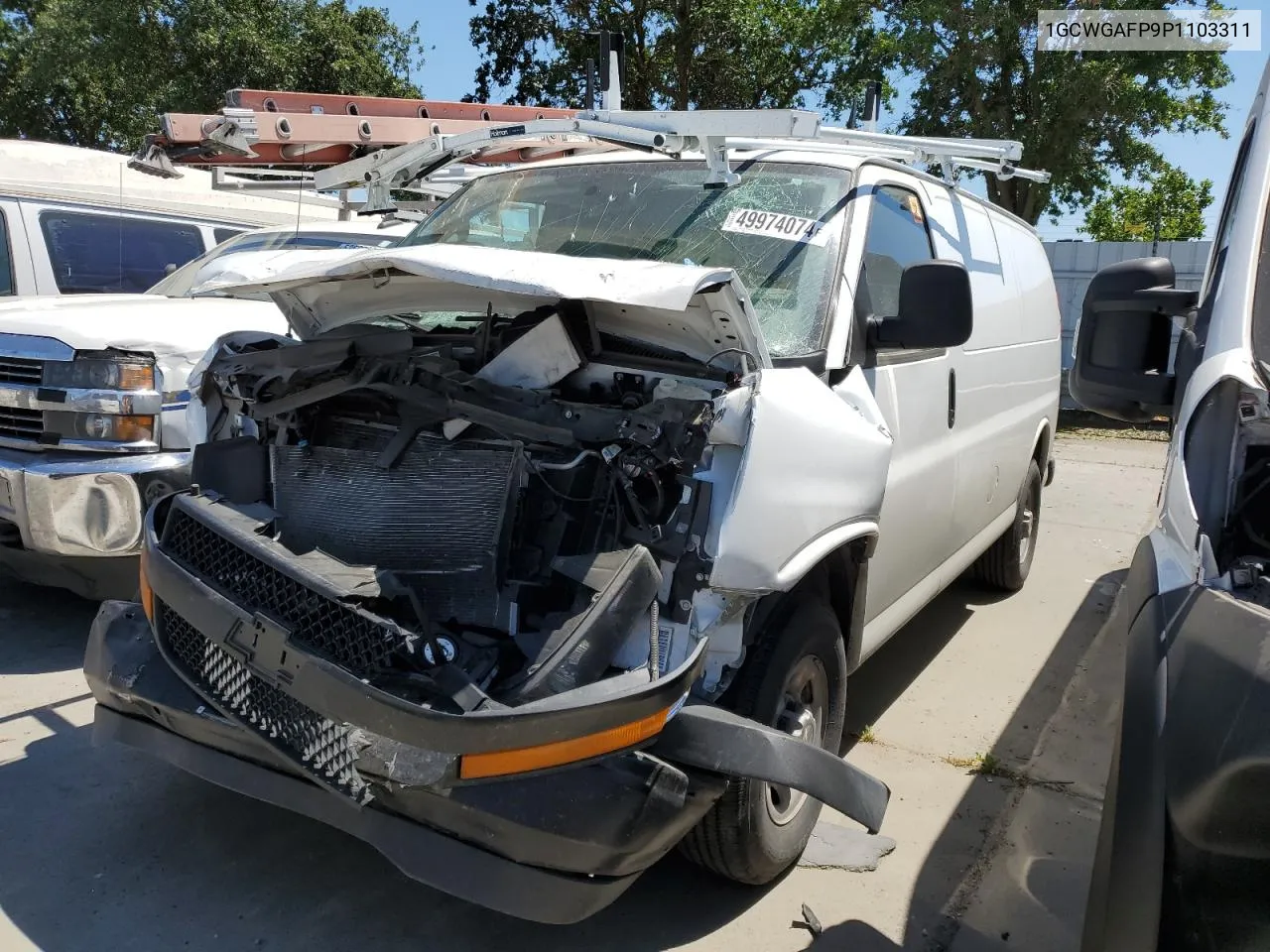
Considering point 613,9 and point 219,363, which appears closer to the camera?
point 219,363

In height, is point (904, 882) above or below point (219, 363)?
below

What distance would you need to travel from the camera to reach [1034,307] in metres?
5.66

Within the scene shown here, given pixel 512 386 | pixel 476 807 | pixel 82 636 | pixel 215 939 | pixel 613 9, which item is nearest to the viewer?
pixel 476 807

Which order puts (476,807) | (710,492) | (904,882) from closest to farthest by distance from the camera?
(476,807) < (710,492) < (904,882)

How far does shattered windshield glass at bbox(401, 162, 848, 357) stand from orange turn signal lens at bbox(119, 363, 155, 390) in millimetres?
1349

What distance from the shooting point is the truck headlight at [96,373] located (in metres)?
4.39

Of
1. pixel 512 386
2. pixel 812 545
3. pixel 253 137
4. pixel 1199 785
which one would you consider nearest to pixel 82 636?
pixel 253 137

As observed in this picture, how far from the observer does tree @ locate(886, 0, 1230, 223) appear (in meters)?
13.6

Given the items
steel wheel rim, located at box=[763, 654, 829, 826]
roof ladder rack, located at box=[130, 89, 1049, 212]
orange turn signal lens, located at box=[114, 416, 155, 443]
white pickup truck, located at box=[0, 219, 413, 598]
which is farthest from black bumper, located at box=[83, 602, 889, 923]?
orange turn signal lens, located at box=[114, 416, 155, 443]

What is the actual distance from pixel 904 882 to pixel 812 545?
4.11 ft

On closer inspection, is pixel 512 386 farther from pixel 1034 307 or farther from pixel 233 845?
pixel 1034 307

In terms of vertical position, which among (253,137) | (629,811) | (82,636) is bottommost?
(82,636)

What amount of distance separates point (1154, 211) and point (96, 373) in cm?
2869

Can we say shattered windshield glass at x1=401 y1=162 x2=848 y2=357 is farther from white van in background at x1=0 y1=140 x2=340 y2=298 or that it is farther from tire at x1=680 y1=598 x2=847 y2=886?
white van in background at x1=0 y1=140 x2=340 y2=298
